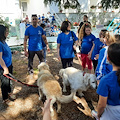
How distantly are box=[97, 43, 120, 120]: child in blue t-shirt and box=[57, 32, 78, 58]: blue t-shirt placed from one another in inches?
89.0

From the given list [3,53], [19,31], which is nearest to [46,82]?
[3,53]

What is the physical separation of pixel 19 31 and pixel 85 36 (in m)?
6.45

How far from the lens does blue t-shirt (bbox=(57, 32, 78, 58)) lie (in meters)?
3.52

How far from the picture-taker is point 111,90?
1373 millimetres

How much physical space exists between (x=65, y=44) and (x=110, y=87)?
2389 mm

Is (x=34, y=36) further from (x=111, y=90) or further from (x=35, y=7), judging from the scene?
(x=35, y=7)

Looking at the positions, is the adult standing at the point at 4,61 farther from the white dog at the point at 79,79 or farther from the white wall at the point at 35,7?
the white wall at the point at 35,7

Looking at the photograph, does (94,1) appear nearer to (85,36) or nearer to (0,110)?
(85,36)

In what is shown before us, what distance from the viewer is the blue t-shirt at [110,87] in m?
1.34

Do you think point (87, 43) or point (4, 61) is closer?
point (4, 61)

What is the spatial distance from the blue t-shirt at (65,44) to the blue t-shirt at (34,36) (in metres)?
0.86

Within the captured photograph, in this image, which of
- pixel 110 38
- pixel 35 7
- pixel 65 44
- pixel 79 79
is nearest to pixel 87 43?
pixel 65 44

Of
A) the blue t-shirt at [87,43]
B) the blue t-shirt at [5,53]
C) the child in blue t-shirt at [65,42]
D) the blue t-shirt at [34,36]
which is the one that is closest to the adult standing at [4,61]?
the blue t-shirt at [5,53]

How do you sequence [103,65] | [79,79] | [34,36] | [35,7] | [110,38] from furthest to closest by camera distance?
1. [35,7]
2. [34,36]
3. [79,79]
4. [110,38]
5. [103,65]
